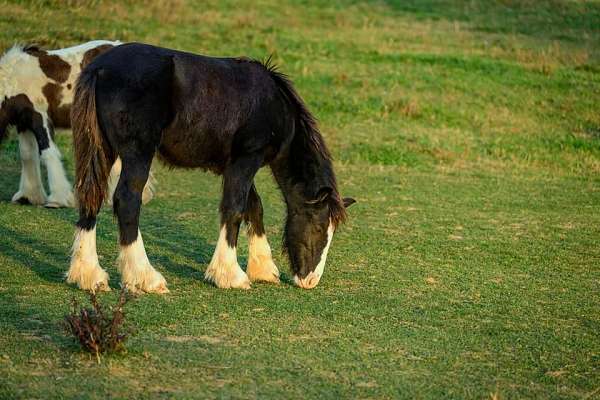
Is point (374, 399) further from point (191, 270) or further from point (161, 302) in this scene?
point (191, 270)

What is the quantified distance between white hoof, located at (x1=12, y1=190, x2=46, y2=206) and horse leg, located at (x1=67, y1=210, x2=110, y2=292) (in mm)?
3940

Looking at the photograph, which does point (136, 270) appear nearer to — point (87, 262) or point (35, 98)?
point (87, 262)

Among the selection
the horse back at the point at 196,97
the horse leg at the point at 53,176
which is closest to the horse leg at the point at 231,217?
the horse back at the point at 196,97

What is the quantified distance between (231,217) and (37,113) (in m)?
4.32

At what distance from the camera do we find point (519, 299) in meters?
7.87

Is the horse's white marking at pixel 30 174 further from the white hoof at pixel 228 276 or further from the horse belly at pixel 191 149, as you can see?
the white hoof at pixel 228 276

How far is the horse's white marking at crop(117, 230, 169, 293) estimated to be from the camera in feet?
24.3

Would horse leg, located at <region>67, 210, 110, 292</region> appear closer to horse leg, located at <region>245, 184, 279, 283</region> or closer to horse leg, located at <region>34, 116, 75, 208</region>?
horse leg, located at <region>245, 184, 279, 283</region>

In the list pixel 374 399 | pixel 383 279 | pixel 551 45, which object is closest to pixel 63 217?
pixel 383 279

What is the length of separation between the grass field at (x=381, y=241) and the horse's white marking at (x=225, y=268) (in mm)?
163

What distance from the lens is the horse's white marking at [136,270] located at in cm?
740

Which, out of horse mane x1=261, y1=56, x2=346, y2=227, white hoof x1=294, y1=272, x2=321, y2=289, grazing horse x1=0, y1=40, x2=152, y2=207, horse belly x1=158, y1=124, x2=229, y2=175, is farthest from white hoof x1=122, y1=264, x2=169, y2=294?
grazing horse x1=0, y1=40, x2=152, y2=207

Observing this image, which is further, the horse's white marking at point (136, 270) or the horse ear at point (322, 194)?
the horse ear at point (322, 194)

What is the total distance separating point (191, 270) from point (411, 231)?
9.44 ft
